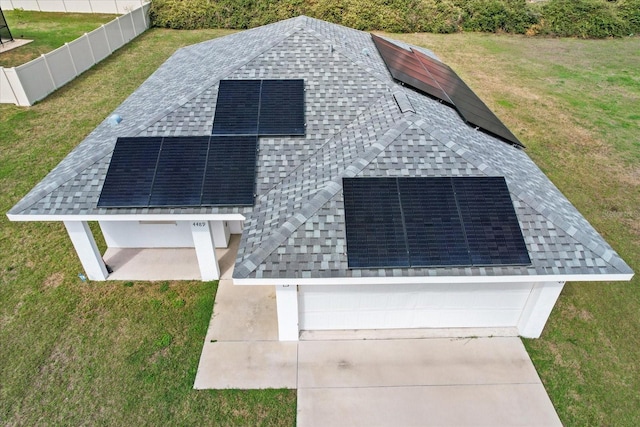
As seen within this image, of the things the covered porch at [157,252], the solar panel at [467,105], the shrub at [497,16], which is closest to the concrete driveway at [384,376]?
the covered porch at [157,252]

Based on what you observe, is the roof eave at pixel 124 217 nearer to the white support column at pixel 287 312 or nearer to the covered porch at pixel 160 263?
the white support column at pixel 287 312

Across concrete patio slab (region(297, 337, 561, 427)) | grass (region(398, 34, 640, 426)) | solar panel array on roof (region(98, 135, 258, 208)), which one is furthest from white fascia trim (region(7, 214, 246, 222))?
grass (region(398, 34, 640, 426))

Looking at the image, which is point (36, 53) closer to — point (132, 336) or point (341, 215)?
point (132, 336)

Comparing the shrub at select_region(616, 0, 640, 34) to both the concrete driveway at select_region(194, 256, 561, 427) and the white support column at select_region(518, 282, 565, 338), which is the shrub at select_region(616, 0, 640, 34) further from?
the concrete driveway at select_region(194, 256, 561, 427)

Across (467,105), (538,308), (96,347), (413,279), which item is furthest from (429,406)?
(467,105)

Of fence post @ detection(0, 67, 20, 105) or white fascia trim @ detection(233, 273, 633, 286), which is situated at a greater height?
white fascia trim @ detection(233, 273, 633, 286)

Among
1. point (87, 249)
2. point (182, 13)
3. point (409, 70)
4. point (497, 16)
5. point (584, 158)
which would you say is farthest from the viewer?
point (497, 16)

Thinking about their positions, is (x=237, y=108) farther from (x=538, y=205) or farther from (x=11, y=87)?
(x=11, y=87)
